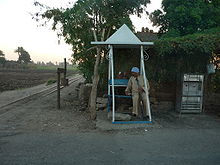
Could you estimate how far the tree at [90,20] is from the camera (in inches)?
254

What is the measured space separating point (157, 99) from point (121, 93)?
1.51 m

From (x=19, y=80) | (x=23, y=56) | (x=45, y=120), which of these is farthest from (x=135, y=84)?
(x=23, y=56)

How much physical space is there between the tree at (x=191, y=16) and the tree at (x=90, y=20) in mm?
10187

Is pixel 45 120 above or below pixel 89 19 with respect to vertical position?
below

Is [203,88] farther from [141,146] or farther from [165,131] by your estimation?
[141,146]

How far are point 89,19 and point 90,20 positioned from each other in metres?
0.06

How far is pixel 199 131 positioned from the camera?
16.1 ft

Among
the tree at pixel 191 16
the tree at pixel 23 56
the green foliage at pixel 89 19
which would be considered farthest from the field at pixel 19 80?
the tree at pixel 23 56

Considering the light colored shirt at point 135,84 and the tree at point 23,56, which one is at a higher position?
the tree at point 23,56

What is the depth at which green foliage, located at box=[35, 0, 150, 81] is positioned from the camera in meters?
6.50

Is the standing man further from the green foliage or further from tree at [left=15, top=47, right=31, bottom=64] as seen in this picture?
tree at [left=15, top=47, right=31, bottom=64]

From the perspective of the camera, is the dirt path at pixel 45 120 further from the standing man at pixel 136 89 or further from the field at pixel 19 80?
the field at pixel 19 80

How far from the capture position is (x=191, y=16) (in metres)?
16.3

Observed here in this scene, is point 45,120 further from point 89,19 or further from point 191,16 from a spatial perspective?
point 191,16
